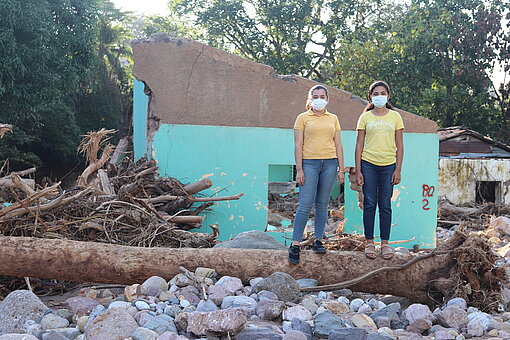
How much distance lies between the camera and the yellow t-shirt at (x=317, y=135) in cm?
503

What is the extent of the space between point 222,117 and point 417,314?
6167mm

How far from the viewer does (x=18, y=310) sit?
4.27 metres

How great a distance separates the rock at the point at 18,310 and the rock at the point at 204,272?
4.33 feet

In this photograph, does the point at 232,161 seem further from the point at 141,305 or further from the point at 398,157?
the point at 141,305

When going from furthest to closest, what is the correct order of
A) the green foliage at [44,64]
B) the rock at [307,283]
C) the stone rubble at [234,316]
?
1. the green foliage at [44,64]
2. the rock at [307,283]
3. the stone rubble at [234,316]

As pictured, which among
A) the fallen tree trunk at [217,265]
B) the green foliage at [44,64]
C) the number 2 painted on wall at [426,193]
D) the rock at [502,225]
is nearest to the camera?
the fallen tree trunk at [217,265]

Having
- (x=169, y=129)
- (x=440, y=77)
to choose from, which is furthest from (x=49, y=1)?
(x=440, y=77)

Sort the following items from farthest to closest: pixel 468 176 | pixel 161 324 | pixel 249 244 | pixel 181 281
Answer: pixel 468 176, pixel 249 244, pixel 181 281, pixel 161 324

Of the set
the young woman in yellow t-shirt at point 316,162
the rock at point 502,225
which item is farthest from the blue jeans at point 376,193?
the rock at point 502,225

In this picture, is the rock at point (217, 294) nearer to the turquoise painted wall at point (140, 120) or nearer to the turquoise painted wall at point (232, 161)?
the turquoise painted wall at point (232, 161)

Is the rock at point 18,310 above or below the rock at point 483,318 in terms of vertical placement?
below

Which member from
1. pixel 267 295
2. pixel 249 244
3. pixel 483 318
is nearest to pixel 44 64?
pixel 249 244

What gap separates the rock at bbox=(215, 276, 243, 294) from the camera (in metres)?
4.67

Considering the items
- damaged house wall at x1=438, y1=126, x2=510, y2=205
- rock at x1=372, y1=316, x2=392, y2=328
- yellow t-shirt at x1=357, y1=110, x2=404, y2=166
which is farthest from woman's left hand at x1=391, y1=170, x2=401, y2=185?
damaged house wall at x1=438, y1=126, x2=510, y2=205
